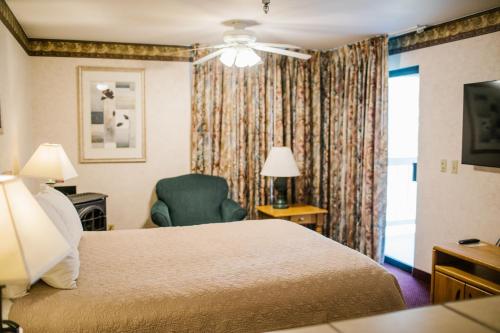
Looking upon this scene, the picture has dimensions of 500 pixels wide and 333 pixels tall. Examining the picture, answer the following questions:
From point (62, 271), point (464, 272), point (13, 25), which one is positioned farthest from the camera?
point (13, 25)

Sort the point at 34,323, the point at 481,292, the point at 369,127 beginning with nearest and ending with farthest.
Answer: the point at 34,323 < the point at 481,292 < the point at 369,127

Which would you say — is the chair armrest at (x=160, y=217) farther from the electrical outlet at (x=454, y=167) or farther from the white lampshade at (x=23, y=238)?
the white lampshade at (x=23, y=238)

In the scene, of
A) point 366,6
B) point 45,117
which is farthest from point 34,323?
point 45,117

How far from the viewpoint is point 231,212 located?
4684 mm

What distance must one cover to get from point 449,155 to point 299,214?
1.59 metres

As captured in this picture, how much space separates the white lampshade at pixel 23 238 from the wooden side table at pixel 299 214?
3526 millimetres

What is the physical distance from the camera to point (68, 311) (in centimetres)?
206

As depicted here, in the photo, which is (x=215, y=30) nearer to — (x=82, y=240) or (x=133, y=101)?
(x=133, y=101)

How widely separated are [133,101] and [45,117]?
938 millimetres

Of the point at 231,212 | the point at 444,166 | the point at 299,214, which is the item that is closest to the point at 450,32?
the point at 444,166

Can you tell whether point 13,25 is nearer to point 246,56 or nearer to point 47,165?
point 47,165

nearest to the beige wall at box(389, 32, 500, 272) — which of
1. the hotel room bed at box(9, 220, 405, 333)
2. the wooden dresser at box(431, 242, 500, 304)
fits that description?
the wooden dresser at box(431, 242, 500, 304)

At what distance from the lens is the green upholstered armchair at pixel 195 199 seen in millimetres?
4848

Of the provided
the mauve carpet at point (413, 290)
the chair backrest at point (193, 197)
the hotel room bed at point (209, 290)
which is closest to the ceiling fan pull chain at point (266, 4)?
the hotel room bed at point (209, 290)
